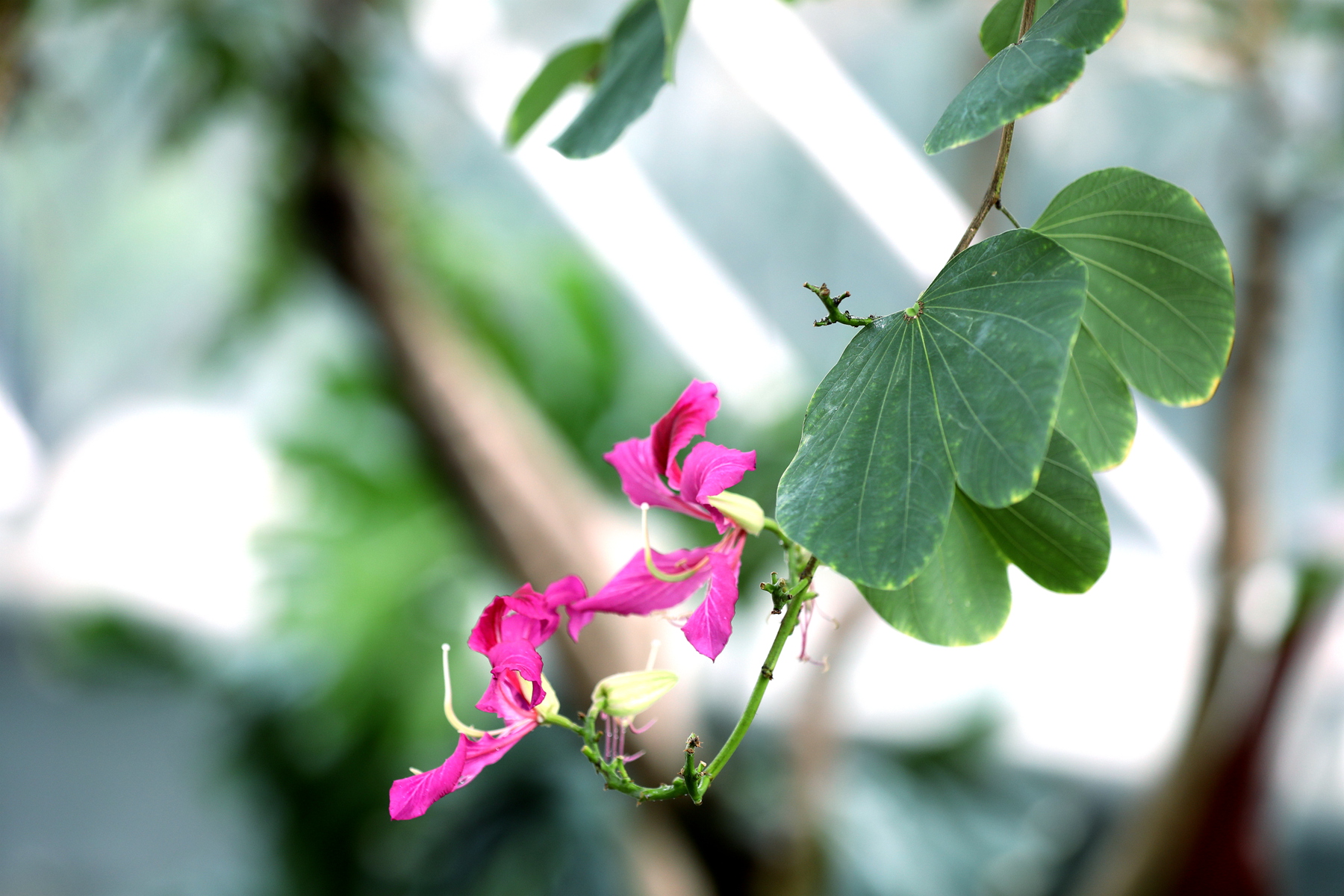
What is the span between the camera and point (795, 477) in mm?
273

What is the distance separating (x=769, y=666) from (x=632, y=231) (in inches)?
116

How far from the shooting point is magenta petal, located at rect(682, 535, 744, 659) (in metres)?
0.29

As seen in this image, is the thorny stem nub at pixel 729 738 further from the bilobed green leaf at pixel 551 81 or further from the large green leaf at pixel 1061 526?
the bilobed green leaf at pixel 551 81

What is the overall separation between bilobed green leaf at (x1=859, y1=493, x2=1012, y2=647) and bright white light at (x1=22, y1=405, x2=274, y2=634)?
3.83 metres

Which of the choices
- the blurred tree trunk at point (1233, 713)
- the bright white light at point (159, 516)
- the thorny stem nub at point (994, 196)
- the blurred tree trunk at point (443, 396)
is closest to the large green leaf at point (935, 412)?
the thorny stem nub at point (994, 196)

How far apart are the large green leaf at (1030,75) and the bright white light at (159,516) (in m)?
3.88

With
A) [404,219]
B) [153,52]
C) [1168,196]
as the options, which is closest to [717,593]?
[1168,196]

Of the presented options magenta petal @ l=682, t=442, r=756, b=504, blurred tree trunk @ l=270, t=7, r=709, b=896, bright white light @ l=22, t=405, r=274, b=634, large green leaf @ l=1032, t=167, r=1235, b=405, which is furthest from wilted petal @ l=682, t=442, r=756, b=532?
bright white light @ l=22, t=405, r=274, b=634

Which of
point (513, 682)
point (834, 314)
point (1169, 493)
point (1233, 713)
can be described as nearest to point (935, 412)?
point (834, 314)

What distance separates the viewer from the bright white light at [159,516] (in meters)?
3.88

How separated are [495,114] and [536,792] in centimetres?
184

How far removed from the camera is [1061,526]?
29 cm

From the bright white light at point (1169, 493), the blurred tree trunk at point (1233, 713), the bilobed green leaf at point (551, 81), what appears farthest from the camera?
the bright white light at point (1169, 493)

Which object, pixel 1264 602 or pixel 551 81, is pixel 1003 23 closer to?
pixel 551 81
